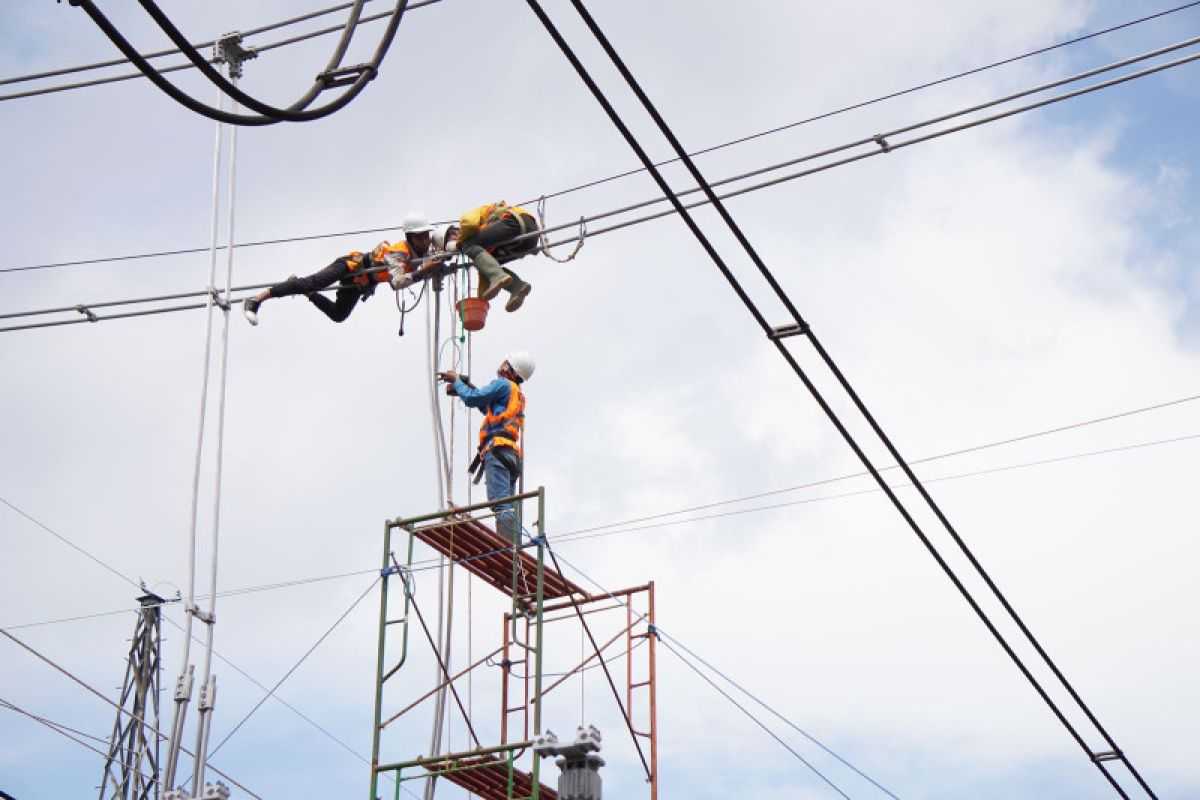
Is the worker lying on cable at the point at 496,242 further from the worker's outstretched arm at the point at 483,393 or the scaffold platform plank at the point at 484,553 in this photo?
the scaffold platform plank at the point at 484,553

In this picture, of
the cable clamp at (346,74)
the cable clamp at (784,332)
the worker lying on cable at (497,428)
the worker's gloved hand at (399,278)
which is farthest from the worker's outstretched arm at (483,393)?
the cable clamp at (346,74)

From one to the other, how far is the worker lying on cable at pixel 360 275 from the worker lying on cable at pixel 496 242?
51cm

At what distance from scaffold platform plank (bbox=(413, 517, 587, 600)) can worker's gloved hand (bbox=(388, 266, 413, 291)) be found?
8.87 feet

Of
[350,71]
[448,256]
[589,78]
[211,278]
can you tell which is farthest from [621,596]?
[350,71]

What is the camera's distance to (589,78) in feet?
27.0

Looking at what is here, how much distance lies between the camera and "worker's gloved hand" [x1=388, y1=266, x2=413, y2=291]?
1700 cm

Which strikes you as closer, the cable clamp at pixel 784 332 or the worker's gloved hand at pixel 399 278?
the cable clamp at pixel 784 332

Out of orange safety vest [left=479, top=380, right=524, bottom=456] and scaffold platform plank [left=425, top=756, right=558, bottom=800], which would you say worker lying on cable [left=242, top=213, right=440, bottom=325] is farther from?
scaffold platform plank [left=425, top=756, right=558, bottom=800]

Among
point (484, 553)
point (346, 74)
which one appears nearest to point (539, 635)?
point (484, 553)

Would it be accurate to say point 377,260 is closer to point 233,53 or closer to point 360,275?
point 360,275

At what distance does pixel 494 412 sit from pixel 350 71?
9.77 m

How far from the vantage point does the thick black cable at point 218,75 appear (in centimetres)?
573

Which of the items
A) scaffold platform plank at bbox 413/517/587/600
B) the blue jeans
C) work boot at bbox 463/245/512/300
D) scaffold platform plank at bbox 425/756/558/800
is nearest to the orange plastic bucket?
work boot at bbox 463/245/512/300

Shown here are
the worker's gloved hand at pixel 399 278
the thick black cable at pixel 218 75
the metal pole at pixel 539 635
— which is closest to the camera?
the thick black cable at pixel 218 75
